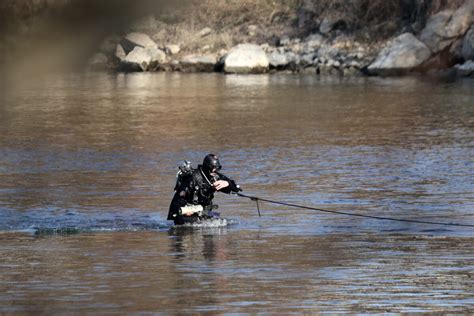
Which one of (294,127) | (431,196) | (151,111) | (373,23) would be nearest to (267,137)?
(294,127)

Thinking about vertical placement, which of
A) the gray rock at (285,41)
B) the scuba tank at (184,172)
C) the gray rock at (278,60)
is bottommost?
the gray rock at (278,60)

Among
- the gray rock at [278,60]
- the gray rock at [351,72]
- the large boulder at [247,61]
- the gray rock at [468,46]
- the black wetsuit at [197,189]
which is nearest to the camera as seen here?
the black wetsuit at [197,189]

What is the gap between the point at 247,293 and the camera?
15.1 m

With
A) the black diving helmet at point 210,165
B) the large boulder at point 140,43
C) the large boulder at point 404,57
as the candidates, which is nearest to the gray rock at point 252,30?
the large boulder at point 140,43

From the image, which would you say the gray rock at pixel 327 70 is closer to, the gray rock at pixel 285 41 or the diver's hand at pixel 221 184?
the gray rock at pixel 285 41

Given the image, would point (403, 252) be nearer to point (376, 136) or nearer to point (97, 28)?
point (97, 28)

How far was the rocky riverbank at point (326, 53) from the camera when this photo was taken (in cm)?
6519

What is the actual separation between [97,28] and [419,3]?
2198 inches

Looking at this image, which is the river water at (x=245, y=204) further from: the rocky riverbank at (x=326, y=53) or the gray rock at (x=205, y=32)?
the gray rock at (x=205, y=32)

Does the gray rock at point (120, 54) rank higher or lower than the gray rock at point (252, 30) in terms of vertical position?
lower

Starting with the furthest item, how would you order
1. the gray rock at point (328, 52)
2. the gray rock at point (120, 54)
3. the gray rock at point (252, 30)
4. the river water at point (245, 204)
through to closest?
the gray rock at point (252, 30) < the gray rock at point (120, 54) < the gray rock at point (328, 52) < the river water at point (245, 204)

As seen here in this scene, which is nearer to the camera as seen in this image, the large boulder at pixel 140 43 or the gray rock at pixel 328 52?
the gray rock at pixel 328 52

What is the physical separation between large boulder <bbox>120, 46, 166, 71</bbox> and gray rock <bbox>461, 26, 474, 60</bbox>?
1819 cm

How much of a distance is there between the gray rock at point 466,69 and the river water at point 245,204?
9.10 m
